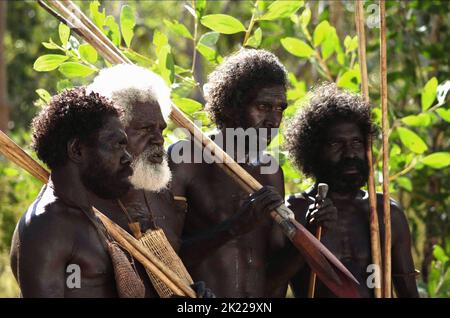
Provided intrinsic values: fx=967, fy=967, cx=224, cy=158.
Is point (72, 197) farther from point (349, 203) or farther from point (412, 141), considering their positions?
point (412, 141)

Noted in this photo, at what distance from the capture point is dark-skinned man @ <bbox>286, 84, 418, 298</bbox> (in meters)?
4.41

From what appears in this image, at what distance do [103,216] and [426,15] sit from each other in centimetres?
466

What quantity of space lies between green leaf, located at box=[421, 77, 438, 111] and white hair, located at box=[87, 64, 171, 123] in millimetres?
2052

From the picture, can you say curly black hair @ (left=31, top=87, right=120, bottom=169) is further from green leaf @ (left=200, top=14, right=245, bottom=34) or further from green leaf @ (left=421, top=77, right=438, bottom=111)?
green leaf @ (left=421, top=77, right=438, bottom=111)

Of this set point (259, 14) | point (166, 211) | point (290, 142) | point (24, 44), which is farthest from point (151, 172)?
point (24, 44)

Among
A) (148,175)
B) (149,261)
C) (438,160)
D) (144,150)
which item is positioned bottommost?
(149,261)

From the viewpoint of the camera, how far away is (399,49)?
22.9 feet

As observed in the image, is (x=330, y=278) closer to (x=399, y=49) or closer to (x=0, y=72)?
(x=399, y=49)

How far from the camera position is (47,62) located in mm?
4887

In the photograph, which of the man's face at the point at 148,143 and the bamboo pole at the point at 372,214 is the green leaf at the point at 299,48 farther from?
the man's face at the point at 148,143

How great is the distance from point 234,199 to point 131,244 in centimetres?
84

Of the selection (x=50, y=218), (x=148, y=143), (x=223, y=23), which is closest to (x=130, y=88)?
(x=148, y=143)

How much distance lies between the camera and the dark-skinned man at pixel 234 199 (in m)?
4.26

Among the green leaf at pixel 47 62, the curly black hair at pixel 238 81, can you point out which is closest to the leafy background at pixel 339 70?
the green leaf at pixel 47 62
